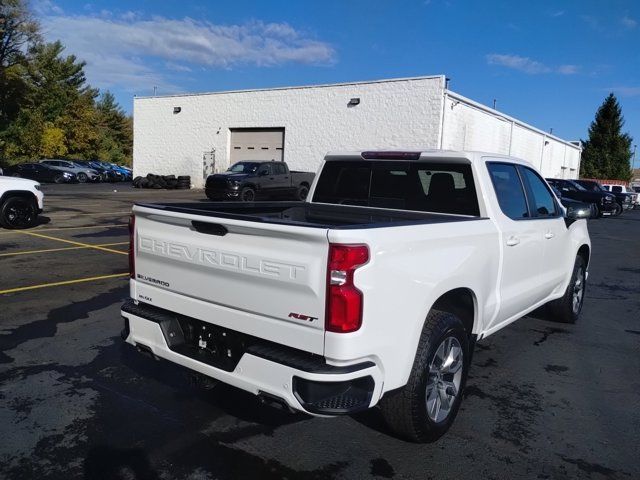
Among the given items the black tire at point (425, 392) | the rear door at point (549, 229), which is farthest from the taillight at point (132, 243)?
the rear door at point (549, 229)

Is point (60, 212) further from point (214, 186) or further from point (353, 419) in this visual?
point (353, 419)

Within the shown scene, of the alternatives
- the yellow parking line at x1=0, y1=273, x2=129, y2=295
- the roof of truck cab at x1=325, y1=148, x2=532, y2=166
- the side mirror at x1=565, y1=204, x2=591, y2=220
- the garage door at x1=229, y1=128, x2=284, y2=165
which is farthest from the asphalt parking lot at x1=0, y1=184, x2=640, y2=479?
the garage door at x1=229, y1=128, x2=284, y2=165

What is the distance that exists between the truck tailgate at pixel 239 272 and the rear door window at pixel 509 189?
7.12 feet

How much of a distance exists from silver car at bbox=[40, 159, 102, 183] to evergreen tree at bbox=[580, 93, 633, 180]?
2101 inches

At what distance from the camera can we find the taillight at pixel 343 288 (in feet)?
8.54

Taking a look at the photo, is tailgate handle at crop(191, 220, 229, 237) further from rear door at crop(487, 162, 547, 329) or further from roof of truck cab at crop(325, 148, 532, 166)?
rear door at crop(487, 162, 547, 329)

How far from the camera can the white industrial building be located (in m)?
24.9

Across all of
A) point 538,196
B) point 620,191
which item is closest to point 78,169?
point 620,191

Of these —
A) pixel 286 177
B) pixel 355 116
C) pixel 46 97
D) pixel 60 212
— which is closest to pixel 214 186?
pixel 286 177

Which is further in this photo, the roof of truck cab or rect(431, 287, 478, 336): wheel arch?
the roof of truck cab

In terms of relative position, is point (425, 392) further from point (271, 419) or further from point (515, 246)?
point (515, 246)

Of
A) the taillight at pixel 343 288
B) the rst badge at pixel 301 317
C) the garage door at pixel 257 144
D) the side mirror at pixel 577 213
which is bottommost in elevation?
the rst badge at pixel 301 317

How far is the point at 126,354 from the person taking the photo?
15.4 feet

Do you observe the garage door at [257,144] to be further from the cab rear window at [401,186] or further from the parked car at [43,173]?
the cab rear window at [401,186]
